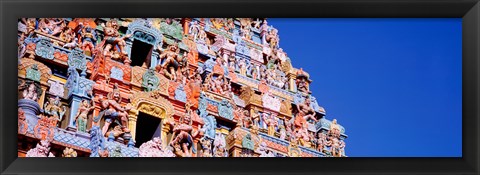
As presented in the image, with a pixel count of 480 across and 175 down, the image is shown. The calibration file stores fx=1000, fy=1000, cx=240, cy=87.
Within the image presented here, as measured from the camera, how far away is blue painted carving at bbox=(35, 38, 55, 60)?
12227mm

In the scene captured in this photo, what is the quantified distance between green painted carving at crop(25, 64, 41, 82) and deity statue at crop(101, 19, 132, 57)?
116 cm

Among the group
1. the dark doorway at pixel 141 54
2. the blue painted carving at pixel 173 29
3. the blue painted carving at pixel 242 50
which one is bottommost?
the dark doorway at pixel 141 54

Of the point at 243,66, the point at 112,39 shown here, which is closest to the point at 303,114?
the point at 243,66

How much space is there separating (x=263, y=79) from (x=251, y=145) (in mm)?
1633

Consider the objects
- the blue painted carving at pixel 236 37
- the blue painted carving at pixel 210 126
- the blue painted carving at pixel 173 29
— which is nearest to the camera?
the blue painted carving at pixel 210 126

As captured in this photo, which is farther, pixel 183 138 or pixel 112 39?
pixel 112 39

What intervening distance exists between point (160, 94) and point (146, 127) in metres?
0.58

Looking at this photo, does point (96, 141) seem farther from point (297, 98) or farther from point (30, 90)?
point (297, 98)

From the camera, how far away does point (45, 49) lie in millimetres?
12430

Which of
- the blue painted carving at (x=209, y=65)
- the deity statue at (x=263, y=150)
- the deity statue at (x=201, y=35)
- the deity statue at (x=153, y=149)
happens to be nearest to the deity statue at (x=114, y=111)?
the deity statue at (x=153, y=149)

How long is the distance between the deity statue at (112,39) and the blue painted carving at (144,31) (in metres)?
0.12

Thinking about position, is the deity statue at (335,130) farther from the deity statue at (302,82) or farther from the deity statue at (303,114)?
the deity statue at (302,82)
